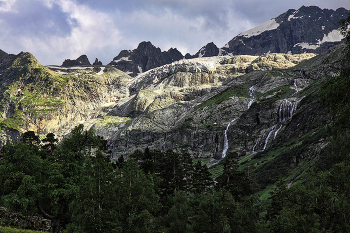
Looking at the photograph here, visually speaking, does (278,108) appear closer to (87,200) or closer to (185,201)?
(185,201)

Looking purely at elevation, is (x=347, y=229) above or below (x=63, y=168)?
below

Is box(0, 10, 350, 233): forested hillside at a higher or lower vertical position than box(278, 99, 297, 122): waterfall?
lower

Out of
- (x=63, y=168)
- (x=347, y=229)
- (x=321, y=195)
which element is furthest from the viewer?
(x=63, y=168)

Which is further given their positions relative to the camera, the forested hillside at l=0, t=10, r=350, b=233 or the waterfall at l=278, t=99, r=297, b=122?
the waterfall at l=278, t=99, r=297, b=122

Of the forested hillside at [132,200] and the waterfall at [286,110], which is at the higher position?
the waterfall at [286,110]

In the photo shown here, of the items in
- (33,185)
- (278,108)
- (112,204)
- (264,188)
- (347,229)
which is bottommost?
(264,188)

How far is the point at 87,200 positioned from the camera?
31281 millimetres

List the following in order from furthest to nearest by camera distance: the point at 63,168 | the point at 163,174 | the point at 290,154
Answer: the point at 290,154 → the point at 163,174 → the point at 63,168

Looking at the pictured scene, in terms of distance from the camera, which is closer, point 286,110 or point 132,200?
point 132,200

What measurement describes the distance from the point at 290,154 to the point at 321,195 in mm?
72934

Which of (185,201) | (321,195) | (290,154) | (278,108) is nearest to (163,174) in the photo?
(185,201)

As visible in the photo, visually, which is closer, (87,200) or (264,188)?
(87,200)

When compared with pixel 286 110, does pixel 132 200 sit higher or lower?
lower

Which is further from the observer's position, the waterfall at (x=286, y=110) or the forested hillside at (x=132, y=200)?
the waterfall at (x=286, y=110)
